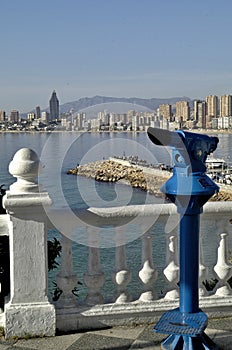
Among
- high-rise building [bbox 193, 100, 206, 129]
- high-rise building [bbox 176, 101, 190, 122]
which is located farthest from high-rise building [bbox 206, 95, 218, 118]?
high-rise building [bbox 176, 101, 190, 122]

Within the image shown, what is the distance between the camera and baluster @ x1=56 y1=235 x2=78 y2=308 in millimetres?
4426

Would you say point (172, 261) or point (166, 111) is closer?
point (166, 111)

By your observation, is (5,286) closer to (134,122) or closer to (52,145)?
Answer: (52,145)

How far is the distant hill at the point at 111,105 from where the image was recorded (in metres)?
4.21

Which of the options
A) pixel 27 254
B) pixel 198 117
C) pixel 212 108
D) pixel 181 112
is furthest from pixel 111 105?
pixel 212 108

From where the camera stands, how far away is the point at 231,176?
2345 inches

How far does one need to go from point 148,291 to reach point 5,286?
3.95ft

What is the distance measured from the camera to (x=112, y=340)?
4234 mm

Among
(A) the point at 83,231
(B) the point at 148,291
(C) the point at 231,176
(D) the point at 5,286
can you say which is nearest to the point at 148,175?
(A) the point at 83,231

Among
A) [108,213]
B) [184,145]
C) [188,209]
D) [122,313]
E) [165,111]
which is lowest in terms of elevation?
[122,313]

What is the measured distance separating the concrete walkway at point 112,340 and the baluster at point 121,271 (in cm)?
26

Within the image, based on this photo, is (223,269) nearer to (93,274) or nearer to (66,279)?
(93,274)

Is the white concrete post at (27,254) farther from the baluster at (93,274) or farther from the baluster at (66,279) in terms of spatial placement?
the baluster at (93,274)

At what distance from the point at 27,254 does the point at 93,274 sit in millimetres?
587
